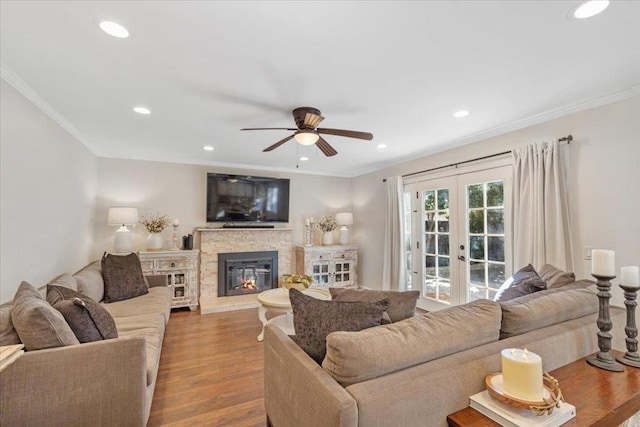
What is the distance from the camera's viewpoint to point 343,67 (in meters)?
2.10

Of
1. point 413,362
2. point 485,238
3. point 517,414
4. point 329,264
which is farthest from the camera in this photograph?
point 329,264

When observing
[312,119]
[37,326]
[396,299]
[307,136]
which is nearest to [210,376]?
[37,326]

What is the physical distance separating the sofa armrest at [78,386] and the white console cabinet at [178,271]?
9.53ft

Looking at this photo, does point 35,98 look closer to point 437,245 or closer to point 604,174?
point 437,245

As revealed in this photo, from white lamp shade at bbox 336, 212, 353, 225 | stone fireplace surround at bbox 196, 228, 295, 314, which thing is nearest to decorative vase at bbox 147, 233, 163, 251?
stone fireplace surround at bbox 196, 228, 295, 314

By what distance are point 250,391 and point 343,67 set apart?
2618mm

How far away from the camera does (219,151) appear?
14.6ft

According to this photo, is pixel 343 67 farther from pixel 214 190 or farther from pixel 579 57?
pixel 214 190

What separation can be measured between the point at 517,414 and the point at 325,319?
840mm

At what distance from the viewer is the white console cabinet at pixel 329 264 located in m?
5.41

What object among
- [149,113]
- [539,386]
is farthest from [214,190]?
[539,386]

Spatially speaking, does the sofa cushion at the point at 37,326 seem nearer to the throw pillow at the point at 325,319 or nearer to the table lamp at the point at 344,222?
the throw pillow at the point at 325,319

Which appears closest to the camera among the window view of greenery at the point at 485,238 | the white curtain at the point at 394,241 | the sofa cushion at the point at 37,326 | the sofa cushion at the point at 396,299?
the sofa cushion at the point at 37,326

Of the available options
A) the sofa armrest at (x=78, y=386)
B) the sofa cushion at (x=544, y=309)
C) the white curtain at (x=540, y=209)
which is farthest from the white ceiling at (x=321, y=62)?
→ the sofa armrest at (x=78, y=386)
